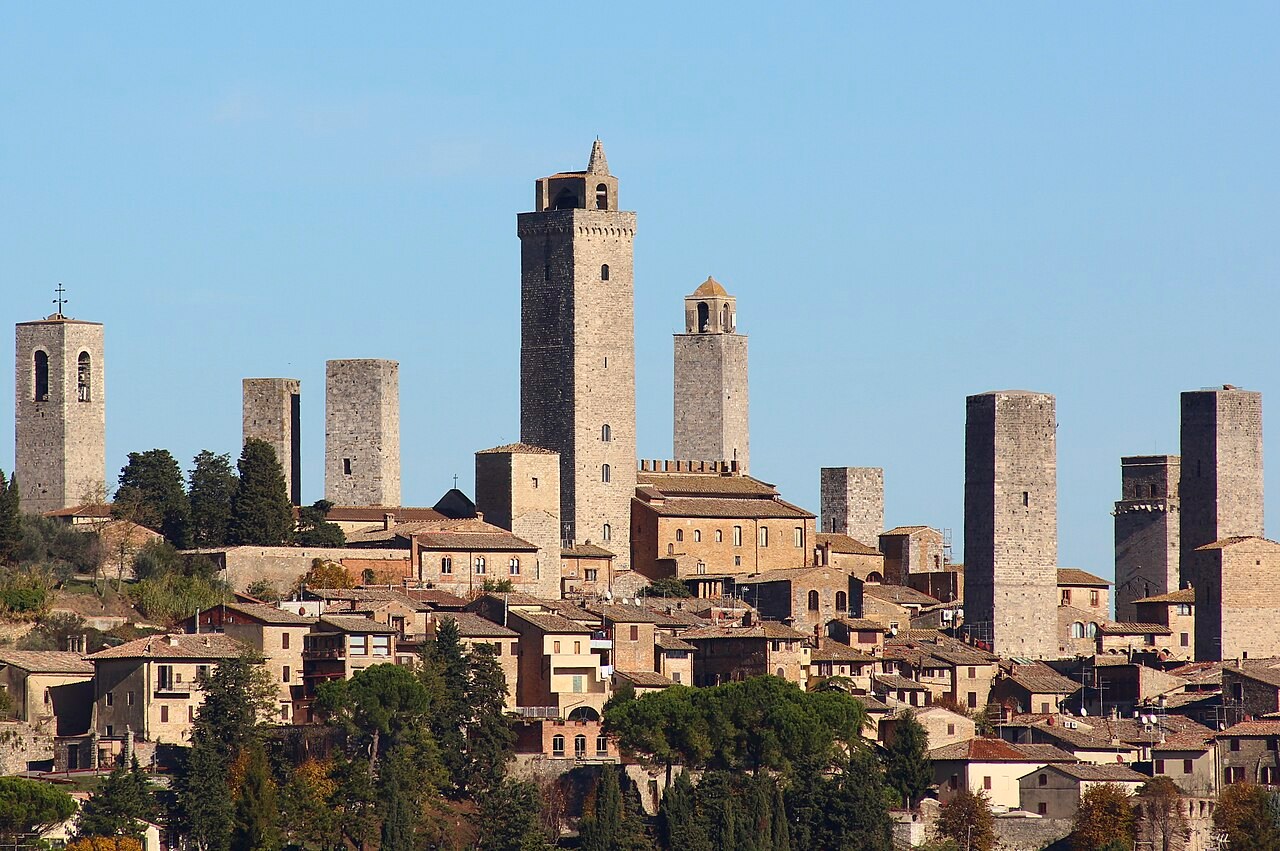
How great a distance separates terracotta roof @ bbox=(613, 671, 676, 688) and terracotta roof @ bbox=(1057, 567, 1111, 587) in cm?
1821

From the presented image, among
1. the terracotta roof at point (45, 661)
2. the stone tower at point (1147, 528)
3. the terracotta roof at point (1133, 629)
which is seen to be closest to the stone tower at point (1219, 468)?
the terracotta roof at point (1133, 629)

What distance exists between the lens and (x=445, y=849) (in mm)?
58844

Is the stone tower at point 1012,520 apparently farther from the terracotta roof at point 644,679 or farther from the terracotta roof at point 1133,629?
the terracotta roof at point 644,679

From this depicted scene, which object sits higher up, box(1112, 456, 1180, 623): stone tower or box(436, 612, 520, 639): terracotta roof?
box(1112, 456, 1180, 623): stone tower

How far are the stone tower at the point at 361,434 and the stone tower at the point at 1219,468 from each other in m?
18.9

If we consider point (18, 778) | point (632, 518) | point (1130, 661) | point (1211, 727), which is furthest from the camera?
point (632, 518)

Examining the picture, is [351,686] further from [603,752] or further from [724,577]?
[724,577]

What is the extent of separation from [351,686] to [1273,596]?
26217 mm

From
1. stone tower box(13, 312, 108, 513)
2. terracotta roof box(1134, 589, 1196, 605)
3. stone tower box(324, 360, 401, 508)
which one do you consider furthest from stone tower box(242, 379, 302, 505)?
terracotta roof box(1134, 589, 1196, 605)

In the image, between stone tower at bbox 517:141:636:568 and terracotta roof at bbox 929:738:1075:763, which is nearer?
terracotta roof at bbox 929:738:1075:763

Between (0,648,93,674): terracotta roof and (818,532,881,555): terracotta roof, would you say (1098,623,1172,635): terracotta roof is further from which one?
(0,648,93,674): terracotta roof

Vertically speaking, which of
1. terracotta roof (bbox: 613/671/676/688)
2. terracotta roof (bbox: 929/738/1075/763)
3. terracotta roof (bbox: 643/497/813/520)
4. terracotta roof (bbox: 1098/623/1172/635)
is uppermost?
terracotta roof (bbox: 643/497/813/520)

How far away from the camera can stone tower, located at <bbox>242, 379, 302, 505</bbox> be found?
261 feet

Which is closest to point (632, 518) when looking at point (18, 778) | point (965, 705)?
point (965, 705)
